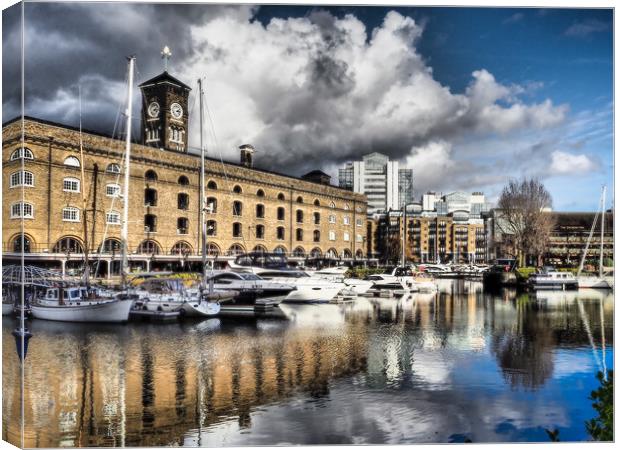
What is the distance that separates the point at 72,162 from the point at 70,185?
4.24 feet

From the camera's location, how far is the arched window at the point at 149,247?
27.5 m

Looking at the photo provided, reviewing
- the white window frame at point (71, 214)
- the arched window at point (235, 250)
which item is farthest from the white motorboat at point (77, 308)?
the arched window at point (235, 250)

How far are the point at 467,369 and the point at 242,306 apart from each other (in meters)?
10.8

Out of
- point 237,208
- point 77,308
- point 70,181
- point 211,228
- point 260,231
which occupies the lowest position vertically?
point 77,308

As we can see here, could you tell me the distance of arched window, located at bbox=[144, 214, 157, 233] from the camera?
28175mm

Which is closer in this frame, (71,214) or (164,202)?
(71,214)

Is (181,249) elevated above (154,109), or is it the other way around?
(154,109)

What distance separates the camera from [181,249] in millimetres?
28688

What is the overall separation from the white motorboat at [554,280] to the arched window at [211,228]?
20655 millimetres

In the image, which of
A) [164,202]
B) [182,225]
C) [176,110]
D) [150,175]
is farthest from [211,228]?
[176,110]

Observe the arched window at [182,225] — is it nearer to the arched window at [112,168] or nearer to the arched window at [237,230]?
the arched window at [237,230]

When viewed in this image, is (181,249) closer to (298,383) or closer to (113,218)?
(113,218)

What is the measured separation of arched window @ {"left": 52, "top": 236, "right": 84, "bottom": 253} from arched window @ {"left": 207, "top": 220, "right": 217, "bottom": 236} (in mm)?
8700

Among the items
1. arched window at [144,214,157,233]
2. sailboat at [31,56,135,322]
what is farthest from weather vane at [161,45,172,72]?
arched window at [144,214,157,233]
